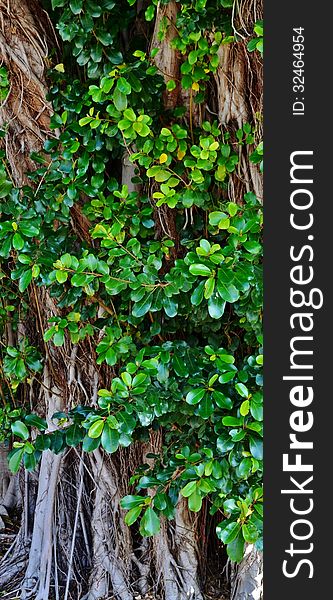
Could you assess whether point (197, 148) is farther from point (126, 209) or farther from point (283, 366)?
point (283, 366)

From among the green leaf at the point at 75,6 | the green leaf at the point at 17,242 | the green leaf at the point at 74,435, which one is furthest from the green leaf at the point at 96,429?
the green leaf at the point at 75,6

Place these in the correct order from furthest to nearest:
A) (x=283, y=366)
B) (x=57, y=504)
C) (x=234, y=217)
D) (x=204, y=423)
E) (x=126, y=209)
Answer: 1. (x=57, y=504)
2. (x=126, y=209)
3. (x=204, y=423)
4. (x=234, y=217)
5. (x=283, y=366)

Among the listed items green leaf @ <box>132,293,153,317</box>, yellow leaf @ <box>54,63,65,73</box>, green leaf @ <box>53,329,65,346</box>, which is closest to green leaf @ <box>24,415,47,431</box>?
green leaf @ <box>53,329,65,346</box>

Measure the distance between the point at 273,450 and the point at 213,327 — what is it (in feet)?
2.16

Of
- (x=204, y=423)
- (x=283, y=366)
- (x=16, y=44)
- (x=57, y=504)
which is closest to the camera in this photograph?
(x=283, y=366)

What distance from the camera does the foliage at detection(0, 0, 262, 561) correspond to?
5.18ft

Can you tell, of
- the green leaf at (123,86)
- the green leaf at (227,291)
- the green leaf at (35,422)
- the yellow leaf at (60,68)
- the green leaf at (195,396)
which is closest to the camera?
the green leaf at (227,291)

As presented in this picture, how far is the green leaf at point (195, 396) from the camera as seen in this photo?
5.21 ft

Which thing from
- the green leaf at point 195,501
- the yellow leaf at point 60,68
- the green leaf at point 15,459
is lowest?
the green leaf at point 195,501

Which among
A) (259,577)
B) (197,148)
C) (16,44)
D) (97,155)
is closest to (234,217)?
(197,148)

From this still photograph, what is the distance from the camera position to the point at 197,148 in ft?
5.98

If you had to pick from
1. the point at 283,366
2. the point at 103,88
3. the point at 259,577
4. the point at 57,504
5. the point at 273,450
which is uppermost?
the point at 103,88

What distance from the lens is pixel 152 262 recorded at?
1746mm

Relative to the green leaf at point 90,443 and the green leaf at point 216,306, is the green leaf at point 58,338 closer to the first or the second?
the green leaf at point 90,443
